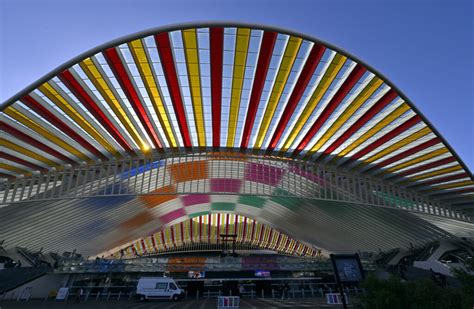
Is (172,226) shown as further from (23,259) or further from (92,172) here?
(92,172)

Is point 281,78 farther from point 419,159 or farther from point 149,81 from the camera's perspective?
point 419,159

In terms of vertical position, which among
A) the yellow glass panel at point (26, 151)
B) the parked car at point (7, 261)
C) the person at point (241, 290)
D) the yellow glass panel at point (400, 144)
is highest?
the yellow glass panel at point (400, 144)

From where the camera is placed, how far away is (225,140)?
2770cm

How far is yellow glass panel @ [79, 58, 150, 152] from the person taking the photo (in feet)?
51.2

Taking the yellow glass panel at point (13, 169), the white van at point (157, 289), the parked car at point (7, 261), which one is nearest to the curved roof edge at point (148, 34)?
the yellow glass panel at point (13, 169)

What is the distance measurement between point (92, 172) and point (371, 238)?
3339cm

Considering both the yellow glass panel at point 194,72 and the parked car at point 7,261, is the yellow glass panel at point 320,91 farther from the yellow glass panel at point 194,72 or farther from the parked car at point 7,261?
the parked car at point 7,261

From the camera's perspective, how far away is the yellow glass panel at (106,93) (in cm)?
1562

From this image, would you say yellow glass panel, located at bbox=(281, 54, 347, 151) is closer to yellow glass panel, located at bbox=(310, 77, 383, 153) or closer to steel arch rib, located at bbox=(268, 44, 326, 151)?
steel arch rib, located at bbox=(268, 44, 326, 151)

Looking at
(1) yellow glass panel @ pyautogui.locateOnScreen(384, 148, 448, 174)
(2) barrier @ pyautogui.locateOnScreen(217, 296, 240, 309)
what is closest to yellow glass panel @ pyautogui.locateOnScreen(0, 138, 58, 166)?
(2) barrier @ pyautogui.locateOnScreen(217, 296, 240, 309)

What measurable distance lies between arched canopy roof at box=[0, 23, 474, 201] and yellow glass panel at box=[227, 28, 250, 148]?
58mm

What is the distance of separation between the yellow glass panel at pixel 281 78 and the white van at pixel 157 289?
13654mm

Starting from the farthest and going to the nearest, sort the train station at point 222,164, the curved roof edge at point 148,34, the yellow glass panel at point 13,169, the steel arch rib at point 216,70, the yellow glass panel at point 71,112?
the yellow glass panel at point 13,169, the yellow glass panel at point 71,112, the train station at point 222,164, the steel arch rib at point 216,70, the curved roof edge at point 148,34

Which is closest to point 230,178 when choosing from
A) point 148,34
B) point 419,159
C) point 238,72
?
point 419,159
